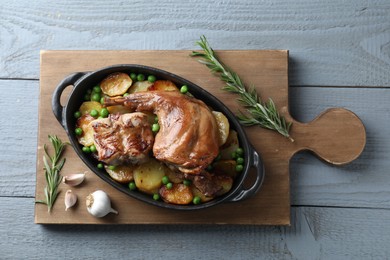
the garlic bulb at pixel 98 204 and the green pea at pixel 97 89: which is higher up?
the green pea at pixel 97 89

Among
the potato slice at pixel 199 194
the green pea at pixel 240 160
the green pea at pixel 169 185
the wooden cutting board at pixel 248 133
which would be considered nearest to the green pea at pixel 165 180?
the green pea at pixel 169 185

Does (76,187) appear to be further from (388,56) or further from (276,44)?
(388,56)

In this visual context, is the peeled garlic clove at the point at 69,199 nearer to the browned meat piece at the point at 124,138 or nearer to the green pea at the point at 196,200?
the browned meat piece at the point at 124,138

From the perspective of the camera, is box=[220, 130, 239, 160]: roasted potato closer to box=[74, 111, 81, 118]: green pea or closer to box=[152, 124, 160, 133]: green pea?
box=[152, 124, 160, 133]: green pea

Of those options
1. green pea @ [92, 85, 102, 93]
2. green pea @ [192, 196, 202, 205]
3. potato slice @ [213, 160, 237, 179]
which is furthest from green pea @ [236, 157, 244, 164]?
green pea @ [92, 85, 102, 93]

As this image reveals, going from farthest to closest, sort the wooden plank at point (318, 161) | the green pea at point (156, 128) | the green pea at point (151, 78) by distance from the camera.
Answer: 1. the wooden plank at point (318, 161)
2. the green pea at point (151, 78)
3. the green pea at point (156, 128)

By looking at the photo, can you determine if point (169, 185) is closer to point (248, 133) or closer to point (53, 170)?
point (248, 133)
